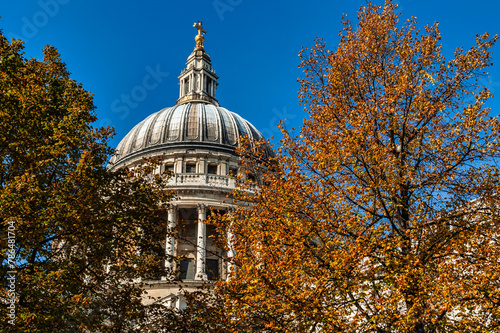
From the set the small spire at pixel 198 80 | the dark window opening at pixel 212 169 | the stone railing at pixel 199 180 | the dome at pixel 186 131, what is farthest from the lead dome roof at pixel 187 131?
the stone railing at pixel 199 180

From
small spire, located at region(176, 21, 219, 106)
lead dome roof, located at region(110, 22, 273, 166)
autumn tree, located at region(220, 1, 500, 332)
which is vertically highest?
small spire, located at region(176, 21, 219, 106)

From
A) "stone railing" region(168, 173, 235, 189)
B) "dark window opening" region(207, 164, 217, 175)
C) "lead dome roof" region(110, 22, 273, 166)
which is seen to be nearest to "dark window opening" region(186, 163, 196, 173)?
"dark window opening" region(207, 164, 217, 175)

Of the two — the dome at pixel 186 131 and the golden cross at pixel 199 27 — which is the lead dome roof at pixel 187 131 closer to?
the dome at pixel 186 131

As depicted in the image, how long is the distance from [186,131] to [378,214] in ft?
158

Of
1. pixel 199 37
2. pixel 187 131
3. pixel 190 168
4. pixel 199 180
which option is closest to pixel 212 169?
pixel 190 168

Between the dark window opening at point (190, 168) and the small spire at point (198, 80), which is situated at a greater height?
the small spire at point (198, 80)

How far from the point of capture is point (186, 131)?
198ft

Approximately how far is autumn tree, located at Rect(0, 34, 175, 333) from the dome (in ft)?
137

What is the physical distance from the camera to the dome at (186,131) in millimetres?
58844

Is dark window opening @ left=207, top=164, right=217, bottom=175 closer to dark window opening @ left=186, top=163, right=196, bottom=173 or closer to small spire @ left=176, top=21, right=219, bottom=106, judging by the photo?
dark window opening @ left=186, top=163, right=196, bottom=173

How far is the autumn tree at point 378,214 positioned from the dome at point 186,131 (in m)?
42.7

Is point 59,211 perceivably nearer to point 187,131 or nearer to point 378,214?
point 378,214

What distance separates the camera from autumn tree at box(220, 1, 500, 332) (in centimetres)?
1174

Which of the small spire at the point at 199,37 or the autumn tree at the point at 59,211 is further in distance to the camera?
the small spire at the point at 199,37
